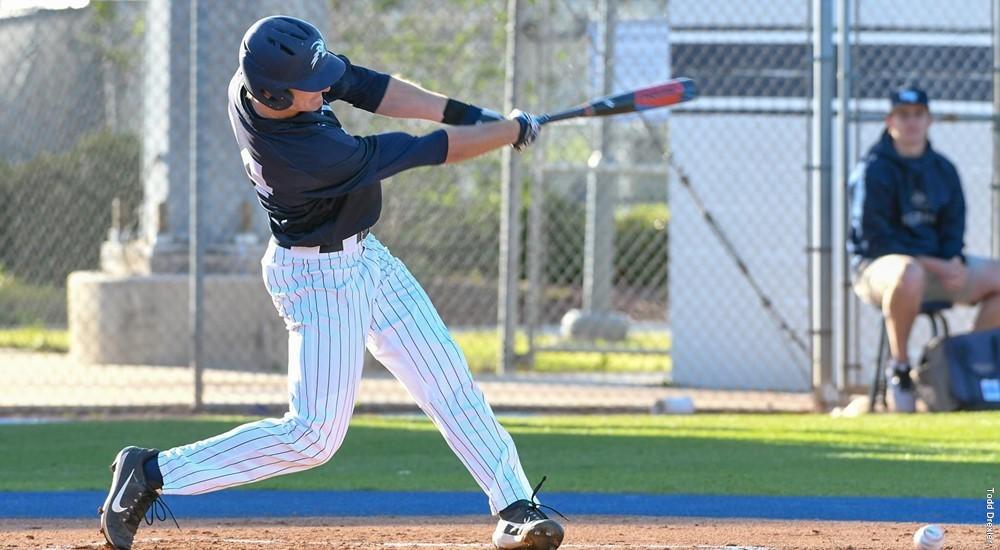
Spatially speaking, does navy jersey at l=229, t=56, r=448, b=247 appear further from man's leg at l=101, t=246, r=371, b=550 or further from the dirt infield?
the dirt infield

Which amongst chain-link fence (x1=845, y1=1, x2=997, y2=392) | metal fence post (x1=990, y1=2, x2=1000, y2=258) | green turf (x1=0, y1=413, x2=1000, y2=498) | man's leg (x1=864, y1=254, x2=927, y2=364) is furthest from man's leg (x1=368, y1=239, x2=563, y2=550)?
metal fence post (x1=990, y1=2, x2=1000, y2=258)

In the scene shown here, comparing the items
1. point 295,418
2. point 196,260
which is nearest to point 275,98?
point 295,418

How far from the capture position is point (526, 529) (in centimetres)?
444

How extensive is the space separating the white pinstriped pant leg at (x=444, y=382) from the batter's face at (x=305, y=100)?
1.70 feet

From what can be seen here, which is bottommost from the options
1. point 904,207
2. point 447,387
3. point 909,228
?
point 447,387

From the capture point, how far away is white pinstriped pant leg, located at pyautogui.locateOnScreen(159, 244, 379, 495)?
14.6 ft

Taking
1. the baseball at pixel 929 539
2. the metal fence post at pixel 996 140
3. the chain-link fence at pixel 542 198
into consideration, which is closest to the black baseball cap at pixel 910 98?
the chain-link fence at pixel 542 198

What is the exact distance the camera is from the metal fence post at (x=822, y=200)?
28.5 ft

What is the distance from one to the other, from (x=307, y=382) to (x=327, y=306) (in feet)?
0.74

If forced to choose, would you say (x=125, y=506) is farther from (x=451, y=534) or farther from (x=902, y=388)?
(x=902, y=388)

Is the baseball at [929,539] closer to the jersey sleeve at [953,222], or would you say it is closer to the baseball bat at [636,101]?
the baseball bat at [636,101]

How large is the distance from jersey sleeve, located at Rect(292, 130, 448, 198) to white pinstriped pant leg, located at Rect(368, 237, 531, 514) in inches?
14.0

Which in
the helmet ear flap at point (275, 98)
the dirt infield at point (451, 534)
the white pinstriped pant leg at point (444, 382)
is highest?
the helmet ear flap at point (275, 98)

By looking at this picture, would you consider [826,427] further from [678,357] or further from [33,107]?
[33,107]
